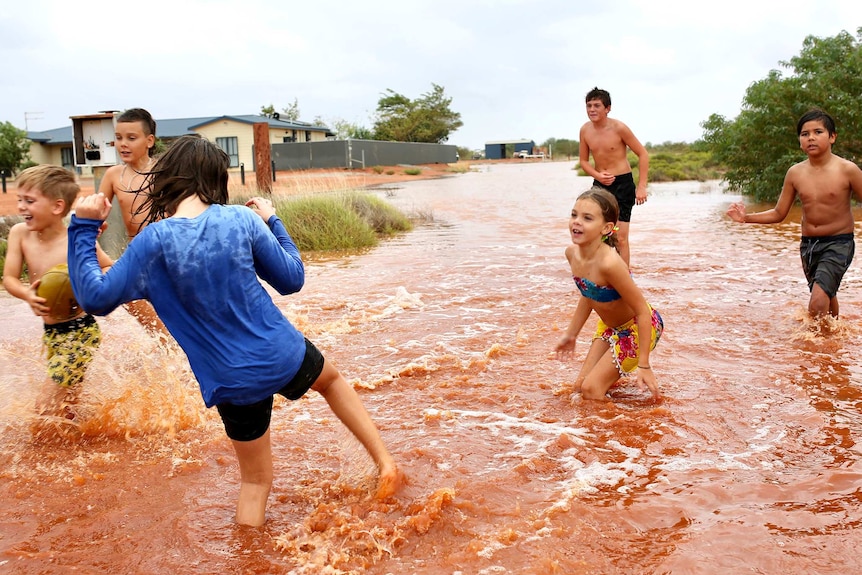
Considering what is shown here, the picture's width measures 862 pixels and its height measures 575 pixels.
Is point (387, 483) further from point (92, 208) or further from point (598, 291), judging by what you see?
point (598, 291)

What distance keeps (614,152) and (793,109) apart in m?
10.8

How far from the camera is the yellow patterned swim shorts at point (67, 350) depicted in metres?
4.09

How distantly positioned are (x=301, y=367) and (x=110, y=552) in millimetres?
1042

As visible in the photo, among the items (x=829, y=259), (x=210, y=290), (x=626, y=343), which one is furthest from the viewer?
(x=829, y=259)

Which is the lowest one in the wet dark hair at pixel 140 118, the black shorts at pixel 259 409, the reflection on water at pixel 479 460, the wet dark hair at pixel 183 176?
the reflection on water at pixel 479 460

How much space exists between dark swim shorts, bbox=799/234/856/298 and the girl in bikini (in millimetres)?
2036

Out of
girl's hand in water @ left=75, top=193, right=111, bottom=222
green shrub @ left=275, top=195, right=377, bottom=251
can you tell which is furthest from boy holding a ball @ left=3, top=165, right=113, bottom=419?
green shrub @ left=275, top=195, right=377, bottom=251

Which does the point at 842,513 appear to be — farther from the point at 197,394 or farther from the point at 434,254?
the point at 434,254

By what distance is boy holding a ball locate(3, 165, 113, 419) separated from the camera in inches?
154

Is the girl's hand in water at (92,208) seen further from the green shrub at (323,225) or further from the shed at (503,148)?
the shed at (503,148)

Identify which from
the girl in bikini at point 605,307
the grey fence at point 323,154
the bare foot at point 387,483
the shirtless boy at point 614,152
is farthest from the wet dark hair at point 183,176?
the grey fence at point 323,154

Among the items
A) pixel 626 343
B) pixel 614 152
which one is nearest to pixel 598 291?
pixel 626 343

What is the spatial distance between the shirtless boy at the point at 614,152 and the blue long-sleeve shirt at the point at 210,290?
5.69m

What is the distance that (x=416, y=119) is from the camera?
72312mm
